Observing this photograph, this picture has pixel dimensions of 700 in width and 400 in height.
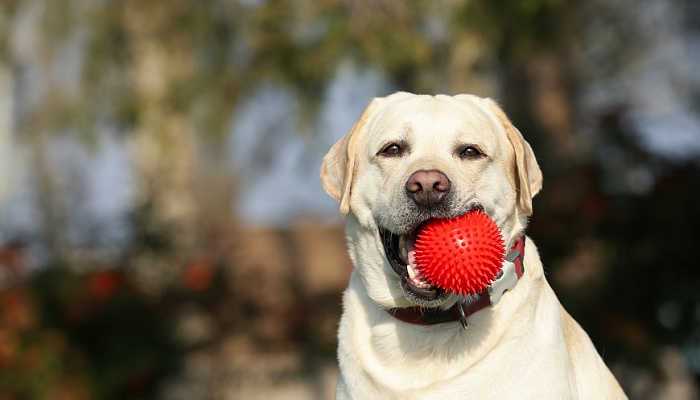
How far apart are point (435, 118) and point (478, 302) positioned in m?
→ 0.78

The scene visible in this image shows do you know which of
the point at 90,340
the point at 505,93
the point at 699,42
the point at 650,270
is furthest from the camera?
the point at 699,42

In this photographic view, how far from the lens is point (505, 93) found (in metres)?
11.4

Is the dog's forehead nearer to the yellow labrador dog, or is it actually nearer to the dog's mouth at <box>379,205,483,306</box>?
the yellow labrador dog

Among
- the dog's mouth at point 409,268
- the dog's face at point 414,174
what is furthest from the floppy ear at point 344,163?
the dog's mouth at point 409,268

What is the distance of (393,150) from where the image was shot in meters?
3.93

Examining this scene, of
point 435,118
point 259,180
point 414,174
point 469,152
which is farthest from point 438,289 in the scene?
point 259,180

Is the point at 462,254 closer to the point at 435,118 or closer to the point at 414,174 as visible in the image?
the point at 414,174

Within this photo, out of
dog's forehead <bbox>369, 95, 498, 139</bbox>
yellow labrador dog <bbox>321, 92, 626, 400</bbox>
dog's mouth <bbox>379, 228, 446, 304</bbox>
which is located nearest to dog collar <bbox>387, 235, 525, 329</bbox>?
yellow labrador dog <bbox>321, 92, 626, 400</bbox>

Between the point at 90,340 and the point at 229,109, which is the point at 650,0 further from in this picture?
the point at 90,340

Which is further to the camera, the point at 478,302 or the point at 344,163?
the point at 344,163

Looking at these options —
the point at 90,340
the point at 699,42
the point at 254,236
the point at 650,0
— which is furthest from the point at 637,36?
the point at 90,340

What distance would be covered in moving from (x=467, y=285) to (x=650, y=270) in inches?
230

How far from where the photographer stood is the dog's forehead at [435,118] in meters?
3.89

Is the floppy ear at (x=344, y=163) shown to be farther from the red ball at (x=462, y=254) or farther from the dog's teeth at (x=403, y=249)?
the red ball at (x=462, y=254)
